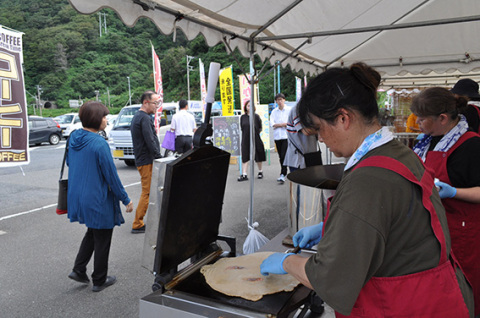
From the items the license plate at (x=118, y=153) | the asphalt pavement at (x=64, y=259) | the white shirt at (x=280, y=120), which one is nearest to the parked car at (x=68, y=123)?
the license plate at (x=118, y=153)

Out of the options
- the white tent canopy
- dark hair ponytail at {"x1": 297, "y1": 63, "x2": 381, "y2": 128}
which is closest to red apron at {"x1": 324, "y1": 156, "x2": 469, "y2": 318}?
dark hair ponytail at {"x1": 297, "y1": 63, "x2": 381, "y2": 128}

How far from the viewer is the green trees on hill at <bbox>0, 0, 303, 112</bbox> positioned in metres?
62.7

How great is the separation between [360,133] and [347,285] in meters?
0.45

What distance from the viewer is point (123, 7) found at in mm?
2344

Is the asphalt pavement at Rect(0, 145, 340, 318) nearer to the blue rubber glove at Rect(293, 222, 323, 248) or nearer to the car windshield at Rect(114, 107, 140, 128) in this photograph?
the blue rubber glove at Rect(293, 222, 323, 248)

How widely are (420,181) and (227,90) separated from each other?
8.59 metres

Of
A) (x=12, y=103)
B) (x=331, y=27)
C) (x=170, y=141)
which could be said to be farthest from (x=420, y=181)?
(x=170, y=141)

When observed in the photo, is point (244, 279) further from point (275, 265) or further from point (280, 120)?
point (280, 120)

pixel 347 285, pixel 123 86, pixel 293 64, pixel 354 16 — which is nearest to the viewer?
pixel 347 285

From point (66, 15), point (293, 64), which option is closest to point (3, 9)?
point (66, 15)

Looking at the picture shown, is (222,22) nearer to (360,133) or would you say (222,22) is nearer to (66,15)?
(360,133)

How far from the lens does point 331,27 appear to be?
165 inches

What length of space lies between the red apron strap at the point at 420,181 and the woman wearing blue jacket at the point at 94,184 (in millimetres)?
2527

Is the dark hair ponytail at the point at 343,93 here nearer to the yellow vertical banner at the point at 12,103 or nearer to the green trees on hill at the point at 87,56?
the yellow vertical banner at the point at 12,103
